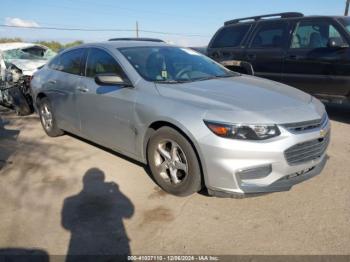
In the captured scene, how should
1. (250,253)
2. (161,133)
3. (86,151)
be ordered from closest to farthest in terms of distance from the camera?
(250,253) → (161,133) → (86,151)

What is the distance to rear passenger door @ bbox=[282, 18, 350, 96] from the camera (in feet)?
21.0

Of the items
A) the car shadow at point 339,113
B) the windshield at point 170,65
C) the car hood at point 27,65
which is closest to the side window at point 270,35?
the car shadow at point 339,113

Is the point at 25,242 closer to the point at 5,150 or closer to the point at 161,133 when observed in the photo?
the point at 161,133

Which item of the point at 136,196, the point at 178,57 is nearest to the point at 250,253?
the point at 136,196

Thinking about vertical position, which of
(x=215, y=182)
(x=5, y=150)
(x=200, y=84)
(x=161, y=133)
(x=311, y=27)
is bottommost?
(x=5, y=150)

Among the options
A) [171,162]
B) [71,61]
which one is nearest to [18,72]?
[71,61]

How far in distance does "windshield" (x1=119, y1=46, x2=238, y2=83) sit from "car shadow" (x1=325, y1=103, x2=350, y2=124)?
10.6 ft

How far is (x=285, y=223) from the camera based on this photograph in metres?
3.31

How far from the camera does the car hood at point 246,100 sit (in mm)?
3352

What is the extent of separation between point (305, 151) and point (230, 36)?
5.47 metres

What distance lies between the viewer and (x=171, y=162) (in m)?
3.80

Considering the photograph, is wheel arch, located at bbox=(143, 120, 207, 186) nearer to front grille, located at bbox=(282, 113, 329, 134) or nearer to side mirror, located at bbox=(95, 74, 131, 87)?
side mirror, located at bbox=(95, 74, 131, 87)

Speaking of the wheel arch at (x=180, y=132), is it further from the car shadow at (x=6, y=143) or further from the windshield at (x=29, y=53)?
the windshield at (x=29, y=53)

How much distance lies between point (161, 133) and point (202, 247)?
4.20ft
